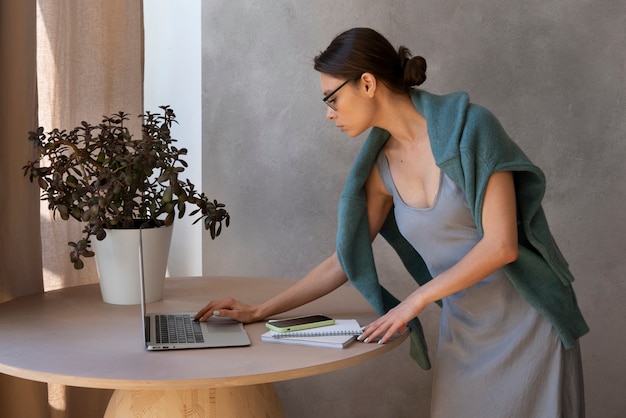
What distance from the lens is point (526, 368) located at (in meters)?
1.70

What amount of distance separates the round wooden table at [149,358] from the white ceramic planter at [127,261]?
4 centimetres

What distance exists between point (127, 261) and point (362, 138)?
983 mm

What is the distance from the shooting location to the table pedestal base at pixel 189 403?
1.62m

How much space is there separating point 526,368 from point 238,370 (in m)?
0.68

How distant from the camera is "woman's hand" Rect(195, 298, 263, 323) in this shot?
182 cm

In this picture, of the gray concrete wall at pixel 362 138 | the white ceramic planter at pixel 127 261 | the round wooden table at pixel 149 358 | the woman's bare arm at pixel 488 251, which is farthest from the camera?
the gray concrete wall at pixel 362 138

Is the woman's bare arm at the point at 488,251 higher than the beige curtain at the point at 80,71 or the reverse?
the reverse

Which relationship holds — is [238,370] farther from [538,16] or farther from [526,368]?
[538,16]

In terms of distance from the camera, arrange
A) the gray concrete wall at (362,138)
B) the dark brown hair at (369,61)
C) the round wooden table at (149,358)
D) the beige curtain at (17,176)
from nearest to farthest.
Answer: the round wooden table at (149,358) < the dark brown hair at (369,61) < the beige curtain at (17,176) < the gray concrete wall at (362,138)

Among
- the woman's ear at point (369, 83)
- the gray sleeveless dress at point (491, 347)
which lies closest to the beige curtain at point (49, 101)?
the woman's ear at point (369, 83)

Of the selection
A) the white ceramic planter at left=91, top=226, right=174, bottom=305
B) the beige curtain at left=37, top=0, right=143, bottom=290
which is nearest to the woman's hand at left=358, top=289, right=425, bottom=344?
the white ceramic planter at left=91, top=226, right=174, bottom=305

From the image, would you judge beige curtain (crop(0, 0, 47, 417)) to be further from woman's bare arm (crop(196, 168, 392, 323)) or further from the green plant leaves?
woman's bare arm (crop(196, 168, 392, 323))

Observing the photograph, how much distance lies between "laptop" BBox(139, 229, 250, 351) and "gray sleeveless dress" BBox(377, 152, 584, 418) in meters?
0.48

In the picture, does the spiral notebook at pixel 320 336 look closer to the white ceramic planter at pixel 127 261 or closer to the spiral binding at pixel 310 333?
the spiral binding at pixel 310 333
